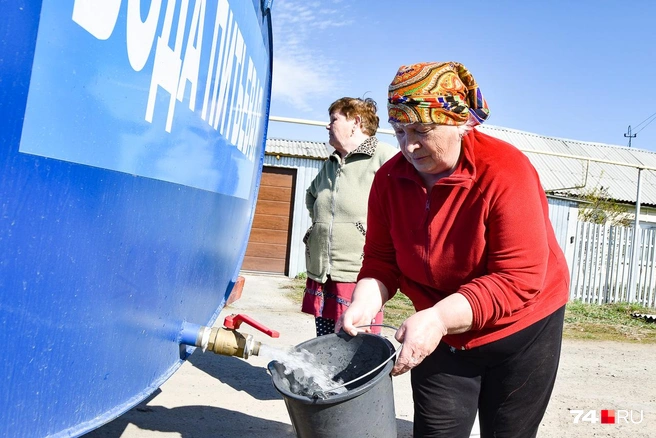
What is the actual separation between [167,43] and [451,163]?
904mm

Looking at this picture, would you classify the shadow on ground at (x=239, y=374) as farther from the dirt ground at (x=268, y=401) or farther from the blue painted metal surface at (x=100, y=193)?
the blue painted metal surface at (x=100, y=193)

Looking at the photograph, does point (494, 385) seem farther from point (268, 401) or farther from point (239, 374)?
point (239, 374)

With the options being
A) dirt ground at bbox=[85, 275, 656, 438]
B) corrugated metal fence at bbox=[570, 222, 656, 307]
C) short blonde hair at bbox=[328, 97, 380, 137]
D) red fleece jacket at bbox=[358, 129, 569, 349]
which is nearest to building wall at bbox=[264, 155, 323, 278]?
corrugated metal fence at bbox=[570, 222, 656, 307]

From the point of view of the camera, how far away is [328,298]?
3.55 m

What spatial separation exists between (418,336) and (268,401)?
7.89 feet

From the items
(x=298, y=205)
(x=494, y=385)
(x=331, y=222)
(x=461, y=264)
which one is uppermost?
(x=298, y=205)

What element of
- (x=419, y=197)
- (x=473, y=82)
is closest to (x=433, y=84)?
(x=473, y=82)

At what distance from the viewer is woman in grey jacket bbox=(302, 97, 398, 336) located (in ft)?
11.5

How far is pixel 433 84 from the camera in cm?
173

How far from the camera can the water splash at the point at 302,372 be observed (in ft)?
5.79

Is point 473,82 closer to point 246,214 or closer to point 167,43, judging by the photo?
point 167,43

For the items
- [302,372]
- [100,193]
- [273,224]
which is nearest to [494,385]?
[302,372]

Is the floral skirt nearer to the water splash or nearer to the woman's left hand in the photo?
the water splash

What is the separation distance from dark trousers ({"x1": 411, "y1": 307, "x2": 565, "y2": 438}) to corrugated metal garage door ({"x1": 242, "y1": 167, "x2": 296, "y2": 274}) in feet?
30.9
